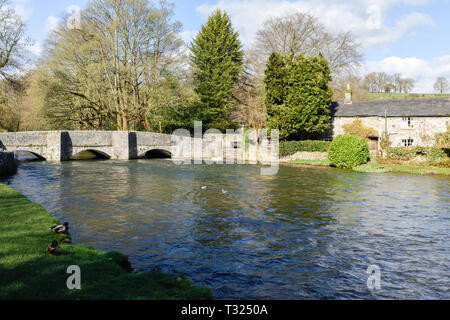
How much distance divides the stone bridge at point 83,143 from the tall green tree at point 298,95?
43.1 ft

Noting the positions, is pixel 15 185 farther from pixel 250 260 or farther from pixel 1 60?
pixel 1 60

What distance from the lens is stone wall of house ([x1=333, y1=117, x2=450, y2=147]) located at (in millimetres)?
37188

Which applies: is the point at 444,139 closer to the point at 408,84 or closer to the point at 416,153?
the point at 416,153

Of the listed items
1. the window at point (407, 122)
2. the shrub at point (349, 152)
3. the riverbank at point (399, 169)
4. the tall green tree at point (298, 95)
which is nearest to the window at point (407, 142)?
the window at point (407, 122)

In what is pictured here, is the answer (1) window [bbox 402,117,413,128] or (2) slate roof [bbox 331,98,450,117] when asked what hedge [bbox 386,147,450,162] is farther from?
(2) slate roof [bbox 331,98,450,117]

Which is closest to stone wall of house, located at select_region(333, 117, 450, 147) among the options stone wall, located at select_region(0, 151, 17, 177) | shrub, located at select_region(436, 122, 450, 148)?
shrub, located at select_region(436, 122, 450, 148)

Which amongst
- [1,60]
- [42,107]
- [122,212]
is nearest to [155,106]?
[42,107]

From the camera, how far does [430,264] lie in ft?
30.6

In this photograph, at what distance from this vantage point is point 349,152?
1244 inches

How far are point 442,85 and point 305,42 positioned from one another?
193 ft

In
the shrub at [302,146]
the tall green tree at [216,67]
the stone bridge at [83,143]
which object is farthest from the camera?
the tall green tree at [216,67]

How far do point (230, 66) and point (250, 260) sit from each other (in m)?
41.7

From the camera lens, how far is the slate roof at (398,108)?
3766 centimetres

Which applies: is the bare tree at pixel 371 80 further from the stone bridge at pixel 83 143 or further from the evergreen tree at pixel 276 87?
the stone bridge at pixel 83 143
